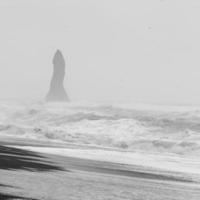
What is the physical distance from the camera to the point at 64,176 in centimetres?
2686

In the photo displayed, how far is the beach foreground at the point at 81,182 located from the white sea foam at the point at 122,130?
28.2 meters

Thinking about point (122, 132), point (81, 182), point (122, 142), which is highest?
point (122, 132)

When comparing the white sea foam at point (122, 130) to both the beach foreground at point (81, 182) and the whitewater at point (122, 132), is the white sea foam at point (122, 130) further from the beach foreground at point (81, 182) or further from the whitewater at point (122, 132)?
the beach foreground at point (81, 182)

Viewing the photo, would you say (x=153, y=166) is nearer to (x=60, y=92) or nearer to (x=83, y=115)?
(x=83, y=115)

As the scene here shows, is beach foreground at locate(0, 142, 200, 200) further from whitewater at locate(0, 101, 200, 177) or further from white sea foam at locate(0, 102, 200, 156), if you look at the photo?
white sea foam at locate(0, 102, 200, 156)

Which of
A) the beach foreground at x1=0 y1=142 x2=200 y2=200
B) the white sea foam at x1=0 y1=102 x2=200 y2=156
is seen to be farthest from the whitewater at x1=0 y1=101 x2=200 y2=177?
the beach foreground at x1=0 y1=142 x2=200 y2=200

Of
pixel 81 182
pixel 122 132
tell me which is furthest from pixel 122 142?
pixel 81 182

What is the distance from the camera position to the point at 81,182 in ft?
84.0

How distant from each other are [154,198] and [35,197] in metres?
5.41

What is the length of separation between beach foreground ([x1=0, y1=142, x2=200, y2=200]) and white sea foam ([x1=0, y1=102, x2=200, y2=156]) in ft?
92.4

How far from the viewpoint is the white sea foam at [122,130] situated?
2581 inches

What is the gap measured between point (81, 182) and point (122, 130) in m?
53.8

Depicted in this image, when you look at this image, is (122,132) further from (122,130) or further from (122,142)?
(122,142)

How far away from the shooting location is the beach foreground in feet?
71.5
